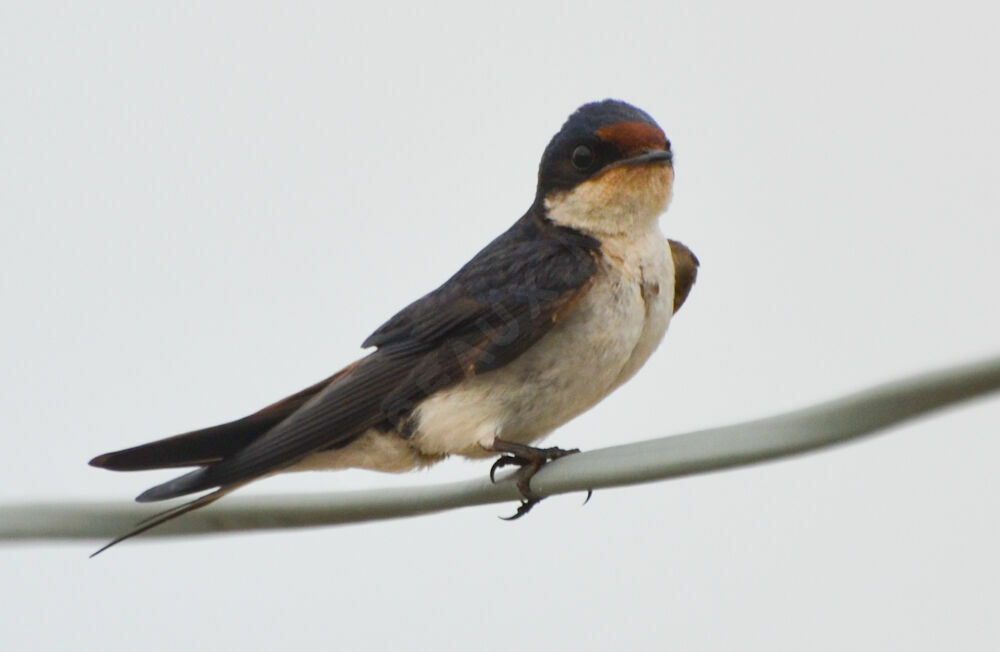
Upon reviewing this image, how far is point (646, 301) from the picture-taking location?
12.3ft

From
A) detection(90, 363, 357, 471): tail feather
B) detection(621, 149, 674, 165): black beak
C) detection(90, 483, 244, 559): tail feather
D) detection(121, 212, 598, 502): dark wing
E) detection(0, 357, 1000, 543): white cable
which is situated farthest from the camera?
detection(621, 149, 674, 165): black beak

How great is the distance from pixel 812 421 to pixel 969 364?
0.33 m

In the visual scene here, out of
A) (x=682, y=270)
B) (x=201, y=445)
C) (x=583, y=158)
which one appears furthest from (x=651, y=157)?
(x=201, y=445)

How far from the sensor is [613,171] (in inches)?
153

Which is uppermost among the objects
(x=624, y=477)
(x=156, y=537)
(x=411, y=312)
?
(x=411, y=312)

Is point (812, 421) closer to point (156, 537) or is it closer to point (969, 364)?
point (969, 364)

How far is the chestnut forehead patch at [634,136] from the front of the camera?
3.83 meters

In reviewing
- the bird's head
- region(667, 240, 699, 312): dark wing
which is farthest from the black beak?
region(667, 240, 699, 312): dark wing

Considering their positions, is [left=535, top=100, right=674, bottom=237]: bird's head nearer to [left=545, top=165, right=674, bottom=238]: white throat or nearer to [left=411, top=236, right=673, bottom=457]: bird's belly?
[left=545, top=165, right=674, bottom=238]: white throat

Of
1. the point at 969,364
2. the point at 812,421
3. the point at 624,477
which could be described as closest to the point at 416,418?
the point at 624,477

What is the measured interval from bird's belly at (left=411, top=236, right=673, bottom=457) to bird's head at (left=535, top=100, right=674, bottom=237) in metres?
0.23

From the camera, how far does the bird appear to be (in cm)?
355

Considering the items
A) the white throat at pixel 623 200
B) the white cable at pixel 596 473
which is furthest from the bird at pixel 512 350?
the white cable at pixel 596 473

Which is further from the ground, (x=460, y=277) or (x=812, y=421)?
(x=460, y=277)
